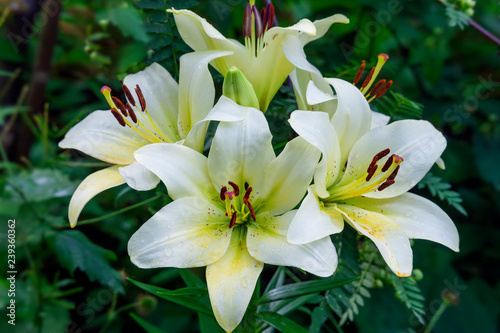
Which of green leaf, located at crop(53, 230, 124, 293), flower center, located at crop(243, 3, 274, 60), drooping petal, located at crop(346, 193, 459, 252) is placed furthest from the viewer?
green leaf, located at crop(53, 230, 124, 293)

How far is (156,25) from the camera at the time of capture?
3.03 ft

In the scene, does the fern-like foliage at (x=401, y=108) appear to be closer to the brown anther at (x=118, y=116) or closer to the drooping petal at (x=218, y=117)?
the drooping petal at (x=218, y=117)

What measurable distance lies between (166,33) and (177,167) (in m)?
0.34

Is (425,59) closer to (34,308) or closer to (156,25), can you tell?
(156,25)

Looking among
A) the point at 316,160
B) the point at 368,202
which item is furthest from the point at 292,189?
the point at 368,202

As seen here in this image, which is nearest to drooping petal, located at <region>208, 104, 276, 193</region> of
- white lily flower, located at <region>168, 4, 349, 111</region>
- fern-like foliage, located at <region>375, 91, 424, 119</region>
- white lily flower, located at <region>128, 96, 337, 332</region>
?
white lily flower, located at <region>128, 96, 337, 332</region>

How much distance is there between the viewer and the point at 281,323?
2.37 feet

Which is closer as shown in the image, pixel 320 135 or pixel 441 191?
pixel 320 135

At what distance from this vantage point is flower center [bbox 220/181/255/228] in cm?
70

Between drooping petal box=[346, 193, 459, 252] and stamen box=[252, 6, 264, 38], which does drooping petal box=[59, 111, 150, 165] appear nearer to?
stamen box=[252, 6, 264, 38]

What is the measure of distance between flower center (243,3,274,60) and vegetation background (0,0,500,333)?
0.12m

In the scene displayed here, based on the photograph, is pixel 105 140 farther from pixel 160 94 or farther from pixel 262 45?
pixel 262 45

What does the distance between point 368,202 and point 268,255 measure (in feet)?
0.79

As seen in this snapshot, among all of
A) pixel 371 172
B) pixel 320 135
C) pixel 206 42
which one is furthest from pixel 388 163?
pixel 206 42
